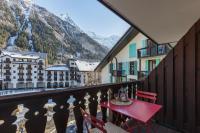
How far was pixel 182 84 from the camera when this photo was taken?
7.36 feet

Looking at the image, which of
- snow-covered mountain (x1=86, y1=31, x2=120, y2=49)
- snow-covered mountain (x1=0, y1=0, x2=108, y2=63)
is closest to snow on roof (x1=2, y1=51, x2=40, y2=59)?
snow-covered mountain (x1=0, y1=0, x2=108, y2=63)

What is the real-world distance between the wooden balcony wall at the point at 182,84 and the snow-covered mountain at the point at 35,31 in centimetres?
227

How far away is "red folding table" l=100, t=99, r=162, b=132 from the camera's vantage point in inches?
58.7

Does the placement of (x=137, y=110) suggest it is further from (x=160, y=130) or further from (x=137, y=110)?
(x=160, y=130)

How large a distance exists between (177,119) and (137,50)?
7216 millimetres

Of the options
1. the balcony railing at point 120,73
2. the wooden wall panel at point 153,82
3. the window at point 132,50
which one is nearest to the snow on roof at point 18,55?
the wooden wall panel at point 153,82

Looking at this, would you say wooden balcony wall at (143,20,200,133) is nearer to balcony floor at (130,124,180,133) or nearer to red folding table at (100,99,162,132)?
balcony floor at (130,124,180,133)

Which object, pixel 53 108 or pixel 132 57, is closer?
pixel 53 108

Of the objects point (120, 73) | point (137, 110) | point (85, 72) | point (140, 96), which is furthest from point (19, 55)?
point (120, 73)

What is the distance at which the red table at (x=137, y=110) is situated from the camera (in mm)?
1493

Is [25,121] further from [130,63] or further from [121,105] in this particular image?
[130,63]

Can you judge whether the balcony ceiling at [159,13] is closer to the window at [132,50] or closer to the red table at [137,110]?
the red table at [137,110]

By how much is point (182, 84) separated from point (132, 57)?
24.8 ft

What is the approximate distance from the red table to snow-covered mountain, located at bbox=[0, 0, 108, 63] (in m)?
1.78
